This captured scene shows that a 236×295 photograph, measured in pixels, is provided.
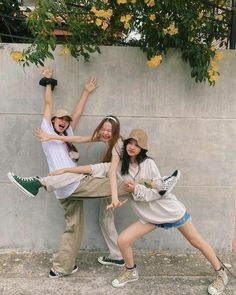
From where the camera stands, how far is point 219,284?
3.38 meters

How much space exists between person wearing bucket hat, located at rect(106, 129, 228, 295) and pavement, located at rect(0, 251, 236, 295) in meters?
0.15

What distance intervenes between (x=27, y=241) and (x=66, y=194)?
0.93 metres

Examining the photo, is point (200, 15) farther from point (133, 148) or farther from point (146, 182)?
point (146, 182)

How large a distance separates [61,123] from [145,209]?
1.03 meters

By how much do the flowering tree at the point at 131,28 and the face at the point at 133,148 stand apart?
0.73 m

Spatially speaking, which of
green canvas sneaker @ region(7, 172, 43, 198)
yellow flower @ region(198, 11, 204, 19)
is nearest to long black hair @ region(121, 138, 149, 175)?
green canvas sneaker @ region(7, 172, 43, 198)

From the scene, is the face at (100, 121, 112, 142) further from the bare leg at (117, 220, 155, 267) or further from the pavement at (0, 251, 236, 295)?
the pavement at (0, 251, 236, 295)

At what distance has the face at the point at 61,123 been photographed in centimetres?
347

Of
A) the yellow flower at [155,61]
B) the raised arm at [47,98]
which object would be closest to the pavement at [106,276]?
the raised arm at [47,98]

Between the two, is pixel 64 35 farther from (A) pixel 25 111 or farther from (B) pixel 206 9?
(B) pixel 206 9

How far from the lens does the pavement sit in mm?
3379

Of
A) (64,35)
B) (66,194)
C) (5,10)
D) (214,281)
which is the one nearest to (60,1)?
(64,35)

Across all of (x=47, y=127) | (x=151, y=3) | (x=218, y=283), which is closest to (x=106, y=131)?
(x=47, y=127)

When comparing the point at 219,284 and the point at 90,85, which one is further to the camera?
the point at 90,85
